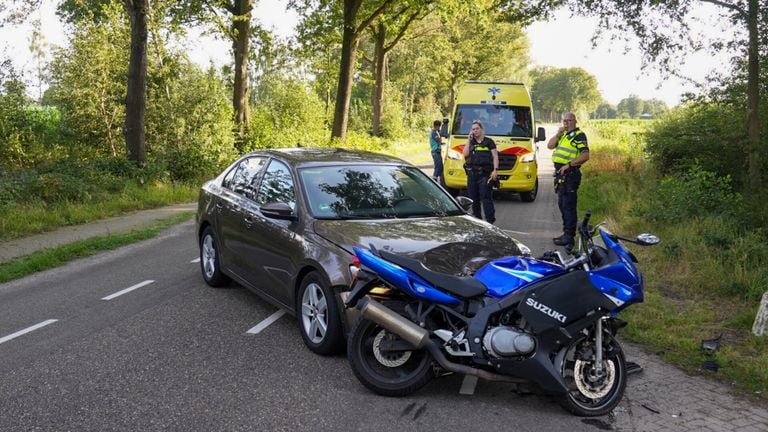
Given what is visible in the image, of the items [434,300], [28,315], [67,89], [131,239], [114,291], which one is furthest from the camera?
[67,89]

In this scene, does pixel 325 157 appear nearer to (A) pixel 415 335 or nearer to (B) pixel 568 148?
(A) pixel 415 335

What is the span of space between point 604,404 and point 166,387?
293 cm

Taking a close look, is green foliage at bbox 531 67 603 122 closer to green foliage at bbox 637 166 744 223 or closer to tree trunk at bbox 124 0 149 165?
tree trunk at bbox 124 0 149 165

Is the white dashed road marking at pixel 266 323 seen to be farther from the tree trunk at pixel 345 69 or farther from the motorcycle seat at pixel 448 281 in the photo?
the tree trunk at pixel 345 69

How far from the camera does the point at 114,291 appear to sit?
Answer: 7.39m

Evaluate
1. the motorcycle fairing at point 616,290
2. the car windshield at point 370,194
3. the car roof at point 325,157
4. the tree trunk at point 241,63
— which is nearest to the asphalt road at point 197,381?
the motorcycle fairing at point 616,290

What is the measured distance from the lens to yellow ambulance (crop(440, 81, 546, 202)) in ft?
50.4

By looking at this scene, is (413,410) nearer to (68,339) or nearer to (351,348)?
(351,348)

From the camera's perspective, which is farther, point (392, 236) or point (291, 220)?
point (291, 220)

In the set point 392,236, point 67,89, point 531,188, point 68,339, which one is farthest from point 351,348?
point 67,89

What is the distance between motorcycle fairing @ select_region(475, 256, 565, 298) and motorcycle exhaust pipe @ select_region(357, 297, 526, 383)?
1.60ft

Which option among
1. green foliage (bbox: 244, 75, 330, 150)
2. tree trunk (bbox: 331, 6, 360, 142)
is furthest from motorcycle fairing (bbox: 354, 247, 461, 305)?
tree trunk (bbox: 331, 6, 360, 142)

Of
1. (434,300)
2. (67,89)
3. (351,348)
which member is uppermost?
(67,89)

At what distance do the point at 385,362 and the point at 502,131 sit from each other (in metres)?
12.1
